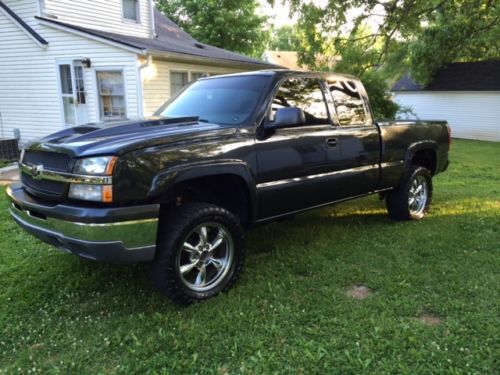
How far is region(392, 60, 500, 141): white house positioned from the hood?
81.6ft

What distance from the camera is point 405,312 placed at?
138 inches

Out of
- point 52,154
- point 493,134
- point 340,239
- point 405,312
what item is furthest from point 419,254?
point 493,134

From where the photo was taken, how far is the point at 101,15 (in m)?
13.5

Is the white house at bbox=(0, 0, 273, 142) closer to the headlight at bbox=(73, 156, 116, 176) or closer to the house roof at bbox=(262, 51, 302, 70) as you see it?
the headlight at bbox=(73, 156, 116, 176)

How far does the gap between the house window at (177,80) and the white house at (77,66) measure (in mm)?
17

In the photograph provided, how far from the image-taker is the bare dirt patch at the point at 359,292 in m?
3.82

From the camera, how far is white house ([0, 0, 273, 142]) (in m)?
11.7

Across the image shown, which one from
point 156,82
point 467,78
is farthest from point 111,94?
point 467,78

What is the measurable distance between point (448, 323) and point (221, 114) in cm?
262

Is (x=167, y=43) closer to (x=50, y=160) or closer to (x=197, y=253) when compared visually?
(x=50, y=160)

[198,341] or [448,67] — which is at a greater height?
[448,67]

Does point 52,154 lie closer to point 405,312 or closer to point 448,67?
point 405,312

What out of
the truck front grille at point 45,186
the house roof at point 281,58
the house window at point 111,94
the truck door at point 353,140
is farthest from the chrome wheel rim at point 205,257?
the house roof at point 281,58

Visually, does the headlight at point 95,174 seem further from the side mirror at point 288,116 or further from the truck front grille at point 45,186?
the side mirror at point 288,116
